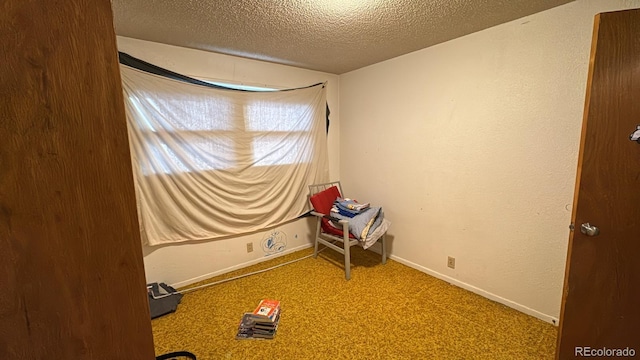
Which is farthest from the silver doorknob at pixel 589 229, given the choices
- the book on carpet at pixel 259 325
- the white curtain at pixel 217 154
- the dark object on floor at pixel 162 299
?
the dark object on floor at pixel 162 299

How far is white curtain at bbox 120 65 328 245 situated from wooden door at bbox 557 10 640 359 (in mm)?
2385

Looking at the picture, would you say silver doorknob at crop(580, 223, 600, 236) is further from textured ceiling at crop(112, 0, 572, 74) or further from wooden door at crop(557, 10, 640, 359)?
textured ceiling at crop(112, 0, 572, 74)

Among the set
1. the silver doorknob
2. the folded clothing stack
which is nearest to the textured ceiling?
the silver doorknob

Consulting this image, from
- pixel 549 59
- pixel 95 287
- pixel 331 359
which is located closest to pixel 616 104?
pixel 549 59

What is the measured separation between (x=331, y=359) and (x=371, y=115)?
2410 mm

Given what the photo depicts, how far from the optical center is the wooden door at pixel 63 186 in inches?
24.5

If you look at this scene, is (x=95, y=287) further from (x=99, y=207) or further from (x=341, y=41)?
(x=341, y=41)

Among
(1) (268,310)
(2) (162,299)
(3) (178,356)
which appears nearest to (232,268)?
(2) (162,299)

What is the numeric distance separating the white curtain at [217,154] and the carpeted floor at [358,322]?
2.21ft

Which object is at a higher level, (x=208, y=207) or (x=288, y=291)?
(x=208, y=207)

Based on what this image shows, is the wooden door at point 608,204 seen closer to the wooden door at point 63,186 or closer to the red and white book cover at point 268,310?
the red and white book cover at point 268,310

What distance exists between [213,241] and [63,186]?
6.92 feet

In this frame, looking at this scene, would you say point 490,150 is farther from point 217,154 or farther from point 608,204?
point 217,154

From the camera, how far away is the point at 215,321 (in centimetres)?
198
